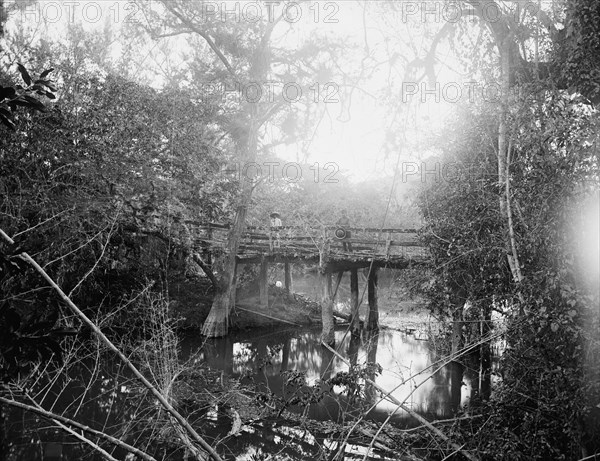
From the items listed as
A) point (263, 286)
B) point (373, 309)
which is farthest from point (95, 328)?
point (263, 286)

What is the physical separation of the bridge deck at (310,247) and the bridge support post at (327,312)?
590 millimetres

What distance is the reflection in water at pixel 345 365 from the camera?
395 inches

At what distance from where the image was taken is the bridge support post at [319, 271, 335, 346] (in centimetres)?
1691

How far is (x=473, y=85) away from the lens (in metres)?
8.66

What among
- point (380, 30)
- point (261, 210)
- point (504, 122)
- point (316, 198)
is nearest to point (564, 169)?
point (504, 122)

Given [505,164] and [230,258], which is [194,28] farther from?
[505,164]

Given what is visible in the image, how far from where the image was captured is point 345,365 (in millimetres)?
14062

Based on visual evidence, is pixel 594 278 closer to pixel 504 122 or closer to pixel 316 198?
pixel 504 122

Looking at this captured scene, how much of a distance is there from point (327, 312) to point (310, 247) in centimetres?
255

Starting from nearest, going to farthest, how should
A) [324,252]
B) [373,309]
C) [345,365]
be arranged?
[345,365] < [324,252] < [373,309]

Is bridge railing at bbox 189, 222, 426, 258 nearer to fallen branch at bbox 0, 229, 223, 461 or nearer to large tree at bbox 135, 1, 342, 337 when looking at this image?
large tree at bbox 135, 1, 342, 337

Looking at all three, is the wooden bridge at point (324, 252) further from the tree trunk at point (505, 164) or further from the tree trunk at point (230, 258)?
the tree trunk at point (505, 164)

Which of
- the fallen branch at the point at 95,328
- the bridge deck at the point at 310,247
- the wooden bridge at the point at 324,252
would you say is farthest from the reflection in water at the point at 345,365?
the fallen branch at the point at 95,328

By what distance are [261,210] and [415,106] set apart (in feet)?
57.5
